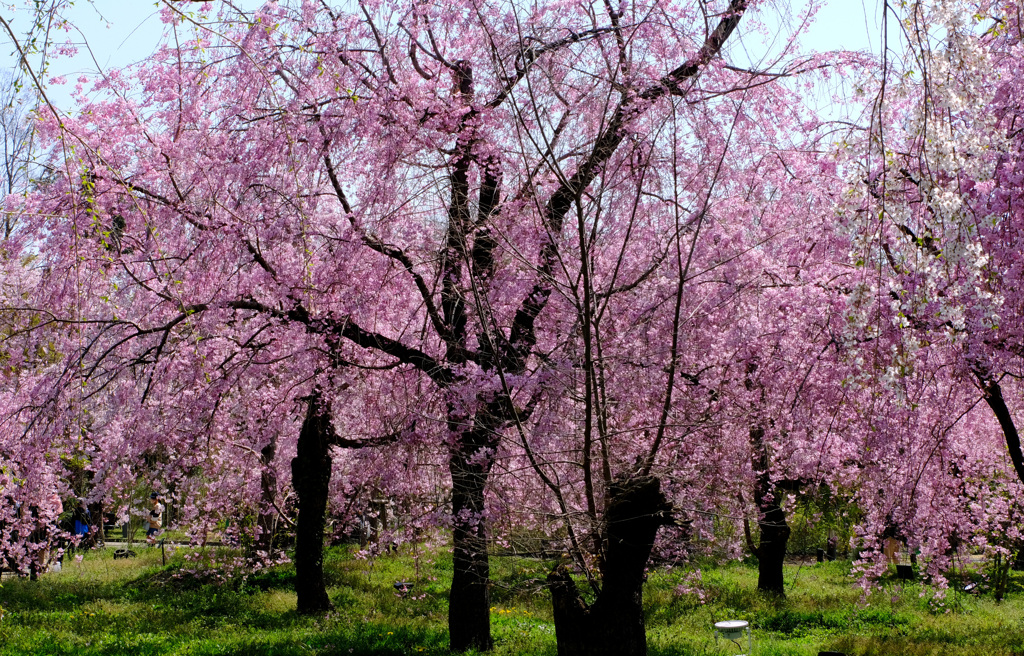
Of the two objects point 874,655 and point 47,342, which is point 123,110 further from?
point 874,655

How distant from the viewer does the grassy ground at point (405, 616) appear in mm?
11570

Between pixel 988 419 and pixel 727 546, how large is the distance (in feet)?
17.1

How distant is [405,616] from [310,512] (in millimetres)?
2377

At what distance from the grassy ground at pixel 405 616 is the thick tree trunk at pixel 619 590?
0.75m

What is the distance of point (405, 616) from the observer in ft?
48.1

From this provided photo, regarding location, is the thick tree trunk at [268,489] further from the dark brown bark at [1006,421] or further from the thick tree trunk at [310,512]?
the dark brown bark at [1006,421]

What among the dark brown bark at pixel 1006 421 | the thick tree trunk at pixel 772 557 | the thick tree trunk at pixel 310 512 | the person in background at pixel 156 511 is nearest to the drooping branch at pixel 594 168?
the dark brown bark at pixel 1006 421

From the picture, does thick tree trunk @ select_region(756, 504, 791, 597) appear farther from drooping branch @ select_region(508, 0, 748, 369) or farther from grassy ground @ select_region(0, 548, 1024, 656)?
drooping branch @ select_region(508, 0, 748, 369)

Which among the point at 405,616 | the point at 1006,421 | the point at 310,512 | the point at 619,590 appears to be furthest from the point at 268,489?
the point at 1006,421

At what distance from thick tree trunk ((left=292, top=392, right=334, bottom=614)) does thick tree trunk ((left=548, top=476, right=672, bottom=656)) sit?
23.7 feet

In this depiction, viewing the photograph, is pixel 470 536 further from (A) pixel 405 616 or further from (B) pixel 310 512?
(B) pixel 310 512

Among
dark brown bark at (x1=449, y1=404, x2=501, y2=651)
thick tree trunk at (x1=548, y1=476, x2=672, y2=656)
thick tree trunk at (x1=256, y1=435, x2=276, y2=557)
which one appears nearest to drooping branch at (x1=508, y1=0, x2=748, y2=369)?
dark brown bark at (x1=449, y1=404, x2=501, y2=651)

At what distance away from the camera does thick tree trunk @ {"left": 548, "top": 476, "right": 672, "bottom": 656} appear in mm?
7574

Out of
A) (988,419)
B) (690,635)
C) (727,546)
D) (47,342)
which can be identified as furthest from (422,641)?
(988,419)
